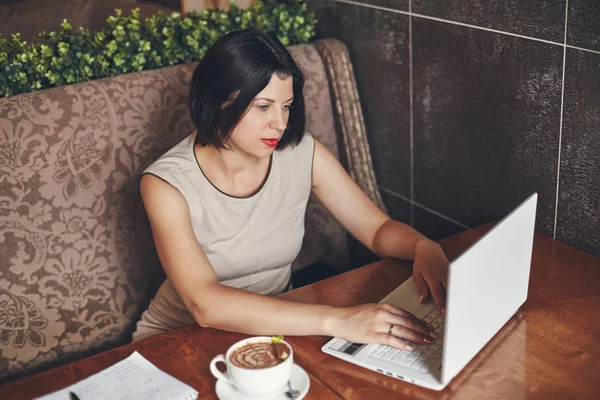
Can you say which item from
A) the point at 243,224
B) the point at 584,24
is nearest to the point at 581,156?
the point at 584,24

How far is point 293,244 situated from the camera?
1811mm

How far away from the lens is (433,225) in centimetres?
218

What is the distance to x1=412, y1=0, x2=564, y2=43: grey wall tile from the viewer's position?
5.19ft

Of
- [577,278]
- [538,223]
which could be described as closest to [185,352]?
[577,278]

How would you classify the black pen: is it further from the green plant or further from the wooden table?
the green plant

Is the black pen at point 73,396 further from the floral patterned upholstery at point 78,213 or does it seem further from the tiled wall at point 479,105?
the tiled wall at point 479,105

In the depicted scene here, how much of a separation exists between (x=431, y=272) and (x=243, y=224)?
1.59ft

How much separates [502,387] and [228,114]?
81cm

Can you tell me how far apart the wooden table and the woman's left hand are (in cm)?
6

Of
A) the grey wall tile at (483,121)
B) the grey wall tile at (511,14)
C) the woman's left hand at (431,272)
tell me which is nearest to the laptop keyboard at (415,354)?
the woman's left hand at (431,272)

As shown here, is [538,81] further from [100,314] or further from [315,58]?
[100,314]

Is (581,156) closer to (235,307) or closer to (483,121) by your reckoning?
(483,121)

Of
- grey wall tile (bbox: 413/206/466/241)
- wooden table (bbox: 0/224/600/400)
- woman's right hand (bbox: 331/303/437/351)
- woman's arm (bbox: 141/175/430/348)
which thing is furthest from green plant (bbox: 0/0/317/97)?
woman's right hand (bbox: 331/303/437/351)

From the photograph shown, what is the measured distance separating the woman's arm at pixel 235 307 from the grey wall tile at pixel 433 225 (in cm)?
82
